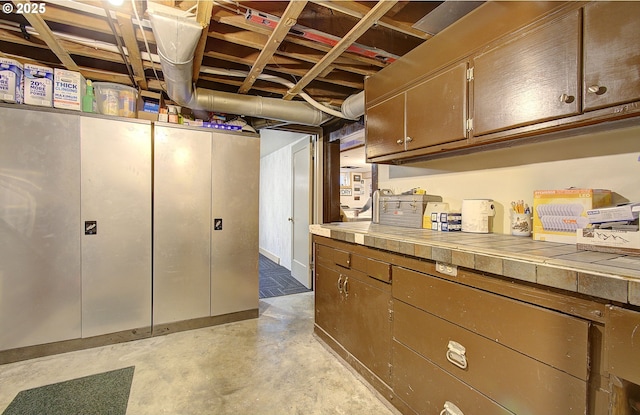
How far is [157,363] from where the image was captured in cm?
220

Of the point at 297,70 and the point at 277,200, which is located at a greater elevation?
the point at 297,70

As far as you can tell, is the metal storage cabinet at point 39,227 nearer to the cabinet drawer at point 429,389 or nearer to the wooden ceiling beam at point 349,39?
the wooden ceiling beam at point 349,39

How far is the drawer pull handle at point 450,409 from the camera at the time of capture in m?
1.25

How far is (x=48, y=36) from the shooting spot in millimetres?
1888

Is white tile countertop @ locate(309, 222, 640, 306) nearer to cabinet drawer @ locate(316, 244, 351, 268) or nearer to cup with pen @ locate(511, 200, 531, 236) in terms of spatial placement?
cup with pen @ locate(511, 200, 531, 236)

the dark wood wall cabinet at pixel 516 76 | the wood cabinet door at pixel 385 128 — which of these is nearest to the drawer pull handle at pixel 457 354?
the dark wood wall cabinet at pixel 516 76

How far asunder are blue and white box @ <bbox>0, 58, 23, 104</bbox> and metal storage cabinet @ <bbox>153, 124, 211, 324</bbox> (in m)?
0.95

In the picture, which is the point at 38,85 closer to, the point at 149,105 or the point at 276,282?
the point at 149,105

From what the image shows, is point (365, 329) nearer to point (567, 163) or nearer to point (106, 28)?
point (567, 163)

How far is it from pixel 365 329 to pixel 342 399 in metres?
0.45

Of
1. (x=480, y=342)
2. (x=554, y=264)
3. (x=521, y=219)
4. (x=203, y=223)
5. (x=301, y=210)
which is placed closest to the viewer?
(x=554, y=264)

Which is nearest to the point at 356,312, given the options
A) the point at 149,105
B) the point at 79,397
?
the point at 79,397

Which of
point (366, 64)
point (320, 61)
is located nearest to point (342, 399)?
point (320, 61)

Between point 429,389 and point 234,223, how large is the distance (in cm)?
228
